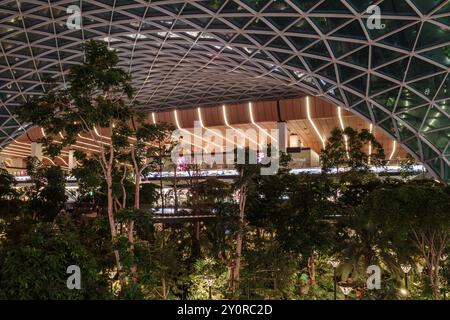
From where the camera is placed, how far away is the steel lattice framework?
2595 cm

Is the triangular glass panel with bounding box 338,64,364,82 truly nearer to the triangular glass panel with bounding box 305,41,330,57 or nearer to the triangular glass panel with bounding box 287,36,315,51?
the triangular glass panel with bounding box 305,41,330,57

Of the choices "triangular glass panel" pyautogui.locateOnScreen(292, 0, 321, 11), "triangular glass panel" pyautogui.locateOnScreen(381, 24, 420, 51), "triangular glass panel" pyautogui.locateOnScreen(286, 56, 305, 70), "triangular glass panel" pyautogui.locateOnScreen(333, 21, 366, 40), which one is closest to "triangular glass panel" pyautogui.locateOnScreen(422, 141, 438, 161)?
"triangular glass panel" pyautogui.locateOnScreen(381, 24, 420, 51)

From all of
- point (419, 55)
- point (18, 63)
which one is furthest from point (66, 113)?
point (18, 63)

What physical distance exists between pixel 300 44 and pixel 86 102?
20.5m

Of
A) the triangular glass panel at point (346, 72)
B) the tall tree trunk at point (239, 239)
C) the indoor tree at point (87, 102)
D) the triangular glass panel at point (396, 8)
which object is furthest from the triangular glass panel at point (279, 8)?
the indoor tree at point (87, 102)

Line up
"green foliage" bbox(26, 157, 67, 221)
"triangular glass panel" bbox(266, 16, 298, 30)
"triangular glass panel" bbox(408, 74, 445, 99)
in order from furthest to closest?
"green foliage" bbox(26, 157, 67, 221) < "triangular glass panel" bbox(266, 16, 298, 30) < "triangular glass panel" bbox(408, 74, 445, 99)

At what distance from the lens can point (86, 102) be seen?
15430 mm

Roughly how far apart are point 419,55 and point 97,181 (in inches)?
823

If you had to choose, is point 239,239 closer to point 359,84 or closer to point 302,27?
point 302,27

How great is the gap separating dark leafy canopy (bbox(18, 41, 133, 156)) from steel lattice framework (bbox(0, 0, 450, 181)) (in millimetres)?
13868

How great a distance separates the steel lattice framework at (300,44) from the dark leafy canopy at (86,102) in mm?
13868

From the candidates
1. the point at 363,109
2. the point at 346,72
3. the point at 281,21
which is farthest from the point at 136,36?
the point at 363,109

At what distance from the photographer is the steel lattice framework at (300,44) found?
26.0 metres

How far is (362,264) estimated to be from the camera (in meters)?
24.1
